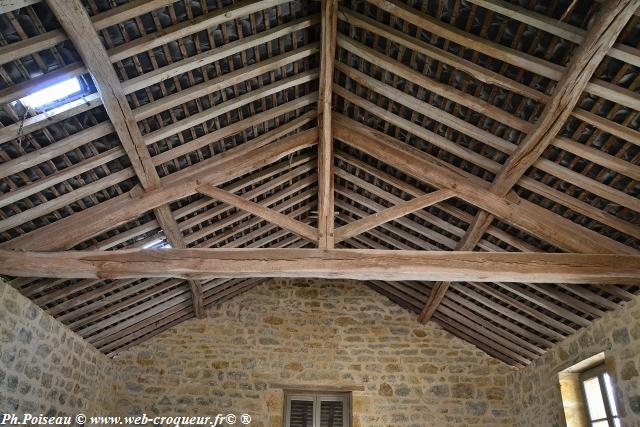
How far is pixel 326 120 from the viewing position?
3.82 meters

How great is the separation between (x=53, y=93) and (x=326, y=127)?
6.25 feet

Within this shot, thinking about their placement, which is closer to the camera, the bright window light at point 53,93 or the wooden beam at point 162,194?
the bright window light at point 53,93

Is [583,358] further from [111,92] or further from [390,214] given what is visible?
[111,92]

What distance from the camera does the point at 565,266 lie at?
3.56 meters

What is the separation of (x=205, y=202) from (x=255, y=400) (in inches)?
108

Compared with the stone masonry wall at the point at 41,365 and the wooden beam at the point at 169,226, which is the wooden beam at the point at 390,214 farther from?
the stone masonry wall at the point at 41,365

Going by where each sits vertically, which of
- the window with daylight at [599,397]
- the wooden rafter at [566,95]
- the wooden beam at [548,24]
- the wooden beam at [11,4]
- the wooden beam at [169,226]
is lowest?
the window with daylight at [599,397]

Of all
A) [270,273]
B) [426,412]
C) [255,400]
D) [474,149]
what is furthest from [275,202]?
[426,412]

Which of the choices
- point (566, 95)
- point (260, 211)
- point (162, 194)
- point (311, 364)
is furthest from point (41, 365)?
point (566, 95)

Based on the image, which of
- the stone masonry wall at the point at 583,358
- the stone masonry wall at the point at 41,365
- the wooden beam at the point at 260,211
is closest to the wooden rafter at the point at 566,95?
the stone masonry wall at the point at 583,358

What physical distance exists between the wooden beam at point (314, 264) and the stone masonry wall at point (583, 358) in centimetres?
62

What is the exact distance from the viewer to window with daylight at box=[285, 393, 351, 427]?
5.71m

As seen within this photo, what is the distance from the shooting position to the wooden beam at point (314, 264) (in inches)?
140

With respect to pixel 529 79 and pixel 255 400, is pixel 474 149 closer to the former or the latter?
pixel 529 79
